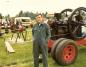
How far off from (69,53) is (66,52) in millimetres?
166

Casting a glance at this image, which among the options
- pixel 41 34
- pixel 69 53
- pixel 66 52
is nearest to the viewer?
pixel 41 34

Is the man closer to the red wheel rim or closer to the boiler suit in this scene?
the boiler suit

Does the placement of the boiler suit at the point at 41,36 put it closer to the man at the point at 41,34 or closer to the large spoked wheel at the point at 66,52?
the man at the point at 41,34

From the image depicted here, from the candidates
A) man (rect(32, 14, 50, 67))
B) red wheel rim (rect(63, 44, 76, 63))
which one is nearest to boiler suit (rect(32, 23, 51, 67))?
man (rect(32, 14, 50, 67))

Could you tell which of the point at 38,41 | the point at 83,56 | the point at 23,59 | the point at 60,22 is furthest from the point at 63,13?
the point at 38,41

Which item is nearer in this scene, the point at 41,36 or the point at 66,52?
the point at 41,36

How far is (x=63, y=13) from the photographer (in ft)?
39.4

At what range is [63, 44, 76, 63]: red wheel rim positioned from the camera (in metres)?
9.10

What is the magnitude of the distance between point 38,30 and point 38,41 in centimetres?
32

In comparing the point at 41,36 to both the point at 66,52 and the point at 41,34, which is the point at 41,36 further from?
the point at 66,52

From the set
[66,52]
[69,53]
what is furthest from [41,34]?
[69,53]

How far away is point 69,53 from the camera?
934 centimetres

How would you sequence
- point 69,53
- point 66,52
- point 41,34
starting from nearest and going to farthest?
point 41,34 < point 66,52 < point 69,53

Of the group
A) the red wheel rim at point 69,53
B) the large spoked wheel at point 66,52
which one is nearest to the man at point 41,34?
the large spoked wheel at point 66,52
